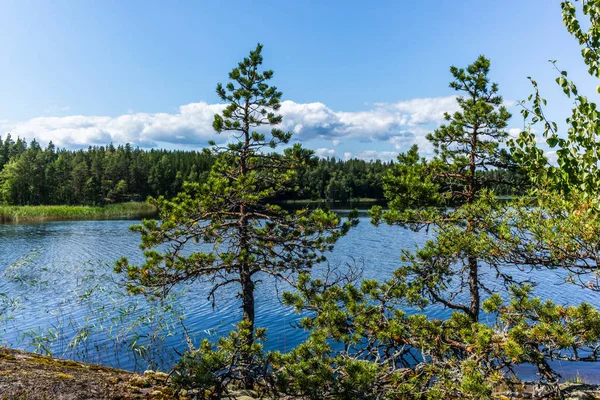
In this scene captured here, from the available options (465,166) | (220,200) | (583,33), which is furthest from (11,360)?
(465,166)

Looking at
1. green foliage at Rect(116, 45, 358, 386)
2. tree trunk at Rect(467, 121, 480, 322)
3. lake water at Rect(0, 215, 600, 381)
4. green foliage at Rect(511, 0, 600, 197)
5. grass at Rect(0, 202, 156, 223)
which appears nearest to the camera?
green foliage at Rect(511, 0, 600, 197)

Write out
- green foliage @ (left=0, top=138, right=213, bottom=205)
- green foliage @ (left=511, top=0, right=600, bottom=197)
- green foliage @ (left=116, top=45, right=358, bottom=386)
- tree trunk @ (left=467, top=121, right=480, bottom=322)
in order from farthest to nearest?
green foliage @ (left=0, top=138, right=213, bottom=205) < tree trunk @ (left=467, top=121, right=480, bottom=322) < green foliage @ (left=116, top=45, right=358, bottom=386) < green foliage @ (left=511, top=0, right=600, bottom=197)

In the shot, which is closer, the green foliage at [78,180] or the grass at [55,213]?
the grass at [55,213]

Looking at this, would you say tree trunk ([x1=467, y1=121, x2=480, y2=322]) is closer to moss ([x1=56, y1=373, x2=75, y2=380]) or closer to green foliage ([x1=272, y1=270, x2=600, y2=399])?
green foliage ([x1=272, y1=270, x2=600, y2=399])

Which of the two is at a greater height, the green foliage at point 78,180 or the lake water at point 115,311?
the green foliage at point 78,180

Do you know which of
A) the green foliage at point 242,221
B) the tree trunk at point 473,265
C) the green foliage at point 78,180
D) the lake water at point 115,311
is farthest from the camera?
the green foliage at point 78,180

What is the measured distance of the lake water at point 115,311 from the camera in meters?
14.0

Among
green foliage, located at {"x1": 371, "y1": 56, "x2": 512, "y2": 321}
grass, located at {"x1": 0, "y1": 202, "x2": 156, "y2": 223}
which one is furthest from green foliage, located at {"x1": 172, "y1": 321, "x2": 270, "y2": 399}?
grass, located at {"x1": 0, "y1": 202, "x2": 156, "y2": 223}

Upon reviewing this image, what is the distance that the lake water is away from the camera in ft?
46.0

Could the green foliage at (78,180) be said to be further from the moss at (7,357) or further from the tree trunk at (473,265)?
the moss at (7,357)

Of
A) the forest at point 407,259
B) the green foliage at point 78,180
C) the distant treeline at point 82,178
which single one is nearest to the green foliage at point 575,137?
the forest at point 407,259

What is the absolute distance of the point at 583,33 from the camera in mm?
4938

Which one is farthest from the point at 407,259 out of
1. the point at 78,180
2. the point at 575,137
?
the point at 78,180

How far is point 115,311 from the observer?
59.2 ft
